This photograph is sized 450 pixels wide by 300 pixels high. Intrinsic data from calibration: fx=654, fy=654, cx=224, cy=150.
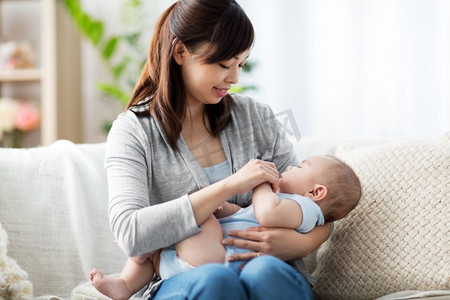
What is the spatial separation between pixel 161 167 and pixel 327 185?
0.45 m

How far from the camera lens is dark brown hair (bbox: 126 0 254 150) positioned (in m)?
1.68

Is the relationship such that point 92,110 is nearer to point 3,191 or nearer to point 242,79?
point 242,79

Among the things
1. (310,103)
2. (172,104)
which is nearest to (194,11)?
(172,104)

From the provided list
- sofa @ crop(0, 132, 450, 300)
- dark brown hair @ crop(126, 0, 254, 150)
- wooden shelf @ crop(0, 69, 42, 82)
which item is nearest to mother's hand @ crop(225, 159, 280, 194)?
dark brown hair @ crop(126, 0, 254, 150)

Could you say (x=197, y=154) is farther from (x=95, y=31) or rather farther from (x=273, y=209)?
(x=95, y=31)

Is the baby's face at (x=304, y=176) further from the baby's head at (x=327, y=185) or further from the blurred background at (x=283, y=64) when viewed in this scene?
the blurred background at (x=283, y=64)

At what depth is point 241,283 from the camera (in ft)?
4.93

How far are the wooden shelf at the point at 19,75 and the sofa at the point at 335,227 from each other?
1770 millimetres

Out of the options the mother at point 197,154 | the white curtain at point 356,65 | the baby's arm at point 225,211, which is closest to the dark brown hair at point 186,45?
the mother at point 197,154

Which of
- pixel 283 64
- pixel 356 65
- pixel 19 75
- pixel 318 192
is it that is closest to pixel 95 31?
pixel 19 75

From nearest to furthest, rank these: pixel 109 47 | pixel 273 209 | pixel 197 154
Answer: pixel 273 209, pixel 197 154, pixel 109 47

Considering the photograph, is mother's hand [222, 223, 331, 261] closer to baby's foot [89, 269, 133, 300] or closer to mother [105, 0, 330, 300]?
mother [105, 0, 330, 300]

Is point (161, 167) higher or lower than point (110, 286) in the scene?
higher

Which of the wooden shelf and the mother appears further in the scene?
the wooden shelf
